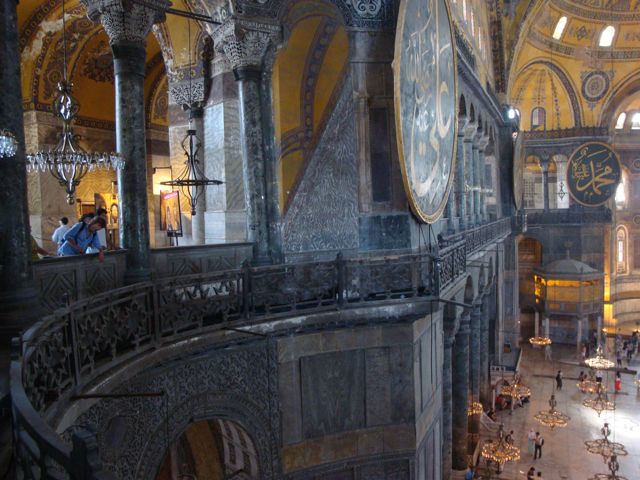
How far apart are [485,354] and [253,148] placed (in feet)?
36.3

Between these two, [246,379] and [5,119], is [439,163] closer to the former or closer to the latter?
[246,379]

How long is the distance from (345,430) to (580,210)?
21519mm

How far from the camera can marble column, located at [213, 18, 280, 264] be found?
6.32 metres

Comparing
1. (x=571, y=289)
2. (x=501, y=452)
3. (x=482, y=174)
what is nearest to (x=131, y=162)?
(x=501, y=452)

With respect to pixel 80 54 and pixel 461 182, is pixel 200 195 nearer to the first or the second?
pixel 80 54

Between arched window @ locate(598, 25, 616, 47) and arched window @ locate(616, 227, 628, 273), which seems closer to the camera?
arched window @ locate(598, 25, 616, 47)

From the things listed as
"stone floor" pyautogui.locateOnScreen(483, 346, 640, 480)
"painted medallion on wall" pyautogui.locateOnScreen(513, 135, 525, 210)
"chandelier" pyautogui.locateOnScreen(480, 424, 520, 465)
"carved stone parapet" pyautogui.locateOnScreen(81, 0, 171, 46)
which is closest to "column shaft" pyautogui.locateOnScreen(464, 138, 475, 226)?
"chandelier" pyautogui.locateOnScreen(480, 424, 520, 465)

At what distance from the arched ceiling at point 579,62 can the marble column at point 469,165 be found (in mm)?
10862

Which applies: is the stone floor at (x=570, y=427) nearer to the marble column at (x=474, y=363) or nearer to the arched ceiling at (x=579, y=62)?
the marble column at (x=474, y=363)

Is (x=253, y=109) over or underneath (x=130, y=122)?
over

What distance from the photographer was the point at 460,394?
1101cm

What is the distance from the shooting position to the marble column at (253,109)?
6.32 meters

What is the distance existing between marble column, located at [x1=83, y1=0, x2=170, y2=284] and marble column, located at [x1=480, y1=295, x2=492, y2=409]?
34.9ft

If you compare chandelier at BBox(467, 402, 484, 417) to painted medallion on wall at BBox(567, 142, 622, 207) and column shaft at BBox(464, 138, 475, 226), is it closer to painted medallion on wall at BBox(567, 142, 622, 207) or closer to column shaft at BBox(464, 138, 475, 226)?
column shaft at BBox(464, 138, 475, 226)
